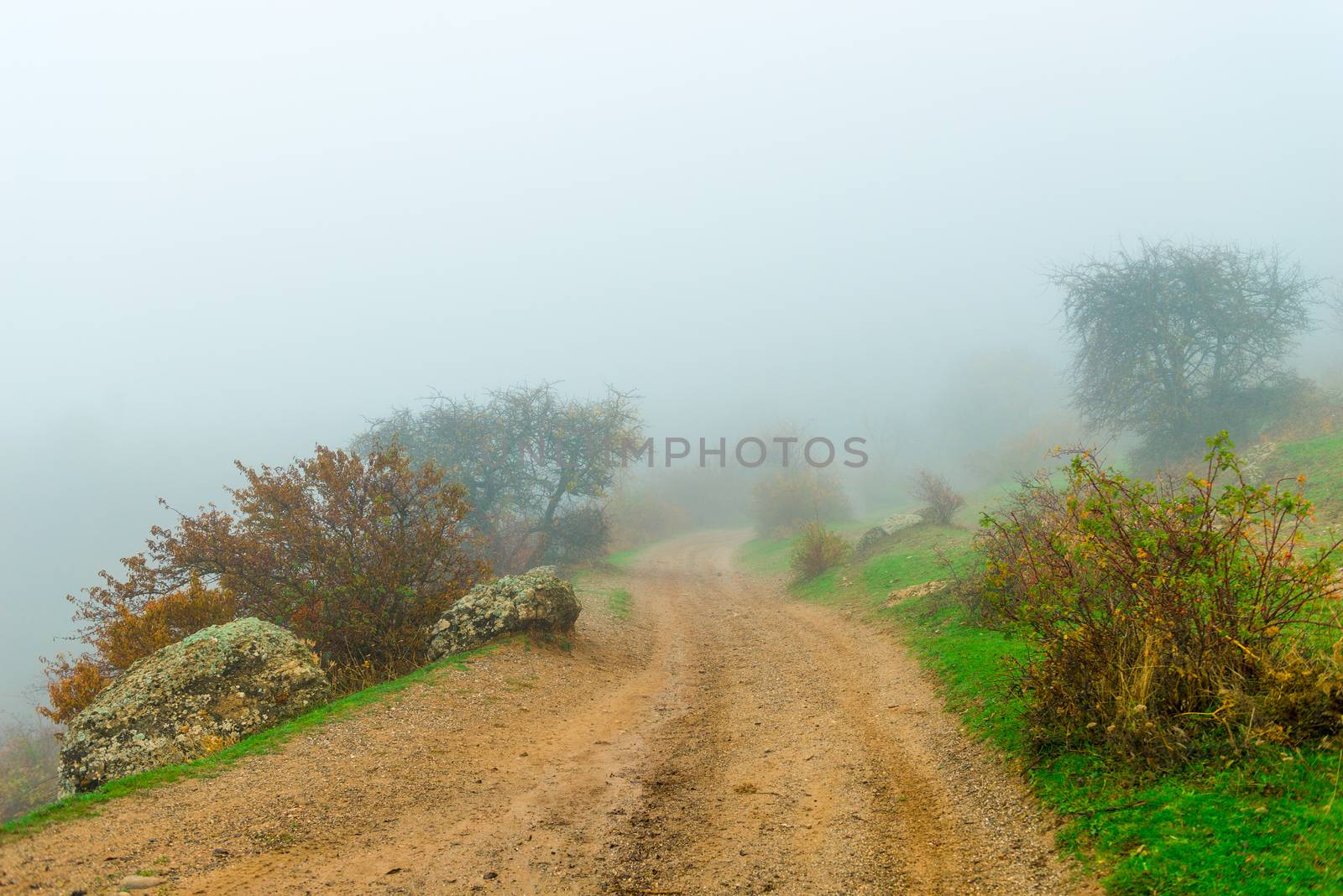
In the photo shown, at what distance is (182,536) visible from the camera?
12742mm

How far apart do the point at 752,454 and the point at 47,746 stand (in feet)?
182

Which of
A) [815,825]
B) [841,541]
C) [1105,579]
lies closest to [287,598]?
[815,825]

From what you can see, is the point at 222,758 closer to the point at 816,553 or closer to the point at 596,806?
the point at 596,806

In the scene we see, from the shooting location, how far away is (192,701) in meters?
8.20

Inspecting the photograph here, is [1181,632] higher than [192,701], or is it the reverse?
[1181,632]

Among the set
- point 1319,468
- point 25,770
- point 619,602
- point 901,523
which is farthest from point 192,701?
point 1319,468

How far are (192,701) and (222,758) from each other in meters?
1.87

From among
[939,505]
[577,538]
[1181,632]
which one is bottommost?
[577,538]

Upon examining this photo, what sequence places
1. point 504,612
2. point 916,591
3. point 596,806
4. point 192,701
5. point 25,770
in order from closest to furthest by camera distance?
point 596,806, point 192,701, point 504,612, point 916,591, point 25,770

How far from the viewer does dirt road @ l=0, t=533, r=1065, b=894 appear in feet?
14.9

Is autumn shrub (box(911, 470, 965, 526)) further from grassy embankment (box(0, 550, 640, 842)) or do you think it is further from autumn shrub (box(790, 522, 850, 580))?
grassy embankment (box(0, 550, 640, 842))

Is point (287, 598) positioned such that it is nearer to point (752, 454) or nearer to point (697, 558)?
point (697, 558)

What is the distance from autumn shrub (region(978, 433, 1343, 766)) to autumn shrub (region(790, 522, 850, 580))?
16.1 meters

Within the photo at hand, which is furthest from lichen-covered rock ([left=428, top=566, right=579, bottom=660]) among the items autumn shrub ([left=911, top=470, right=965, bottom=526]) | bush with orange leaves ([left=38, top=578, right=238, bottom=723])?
autumn shrub ([left=911, top=470, right=965, bottom=526])
